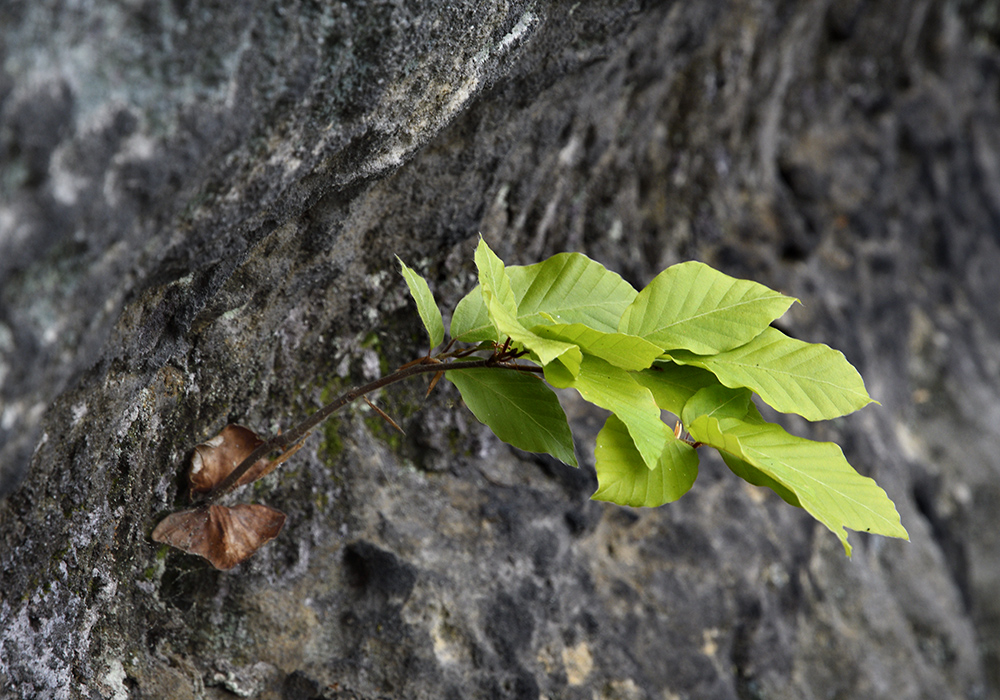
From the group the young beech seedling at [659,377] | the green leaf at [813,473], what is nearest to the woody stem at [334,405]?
the young beech seedling at [659,377]

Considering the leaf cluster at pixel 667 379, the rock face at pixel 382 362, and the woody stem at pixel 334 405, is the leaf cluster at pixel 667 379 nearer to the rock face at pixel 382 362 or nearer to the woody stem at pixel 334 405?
the woody stem at pixel 334 405

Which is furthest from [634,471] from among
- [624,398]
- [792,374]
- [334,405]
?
[334,405]

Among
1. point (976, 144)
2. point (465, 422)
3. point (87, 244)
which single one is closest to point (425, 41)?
point (87, 244)

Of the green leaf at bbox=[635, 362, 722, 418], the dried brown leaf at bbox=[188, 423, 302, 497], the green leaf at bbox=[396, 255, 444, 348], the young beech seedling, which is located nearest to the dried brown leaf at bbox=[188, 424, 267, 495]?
the dried brown leaf at bbox=[188, 423, 302, 497]

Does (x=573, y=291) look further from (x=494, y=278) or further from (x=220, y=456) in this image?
(x=220, y=456)

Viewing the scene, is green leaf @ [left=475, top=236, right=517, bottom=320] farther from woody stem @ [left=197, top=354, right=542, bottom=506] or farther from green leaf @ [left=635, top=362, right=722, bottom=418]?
green leaf @ [left=635, top=362, right=722, bottom=418]

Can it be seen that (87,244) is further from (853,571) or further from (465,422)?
(853,571)
